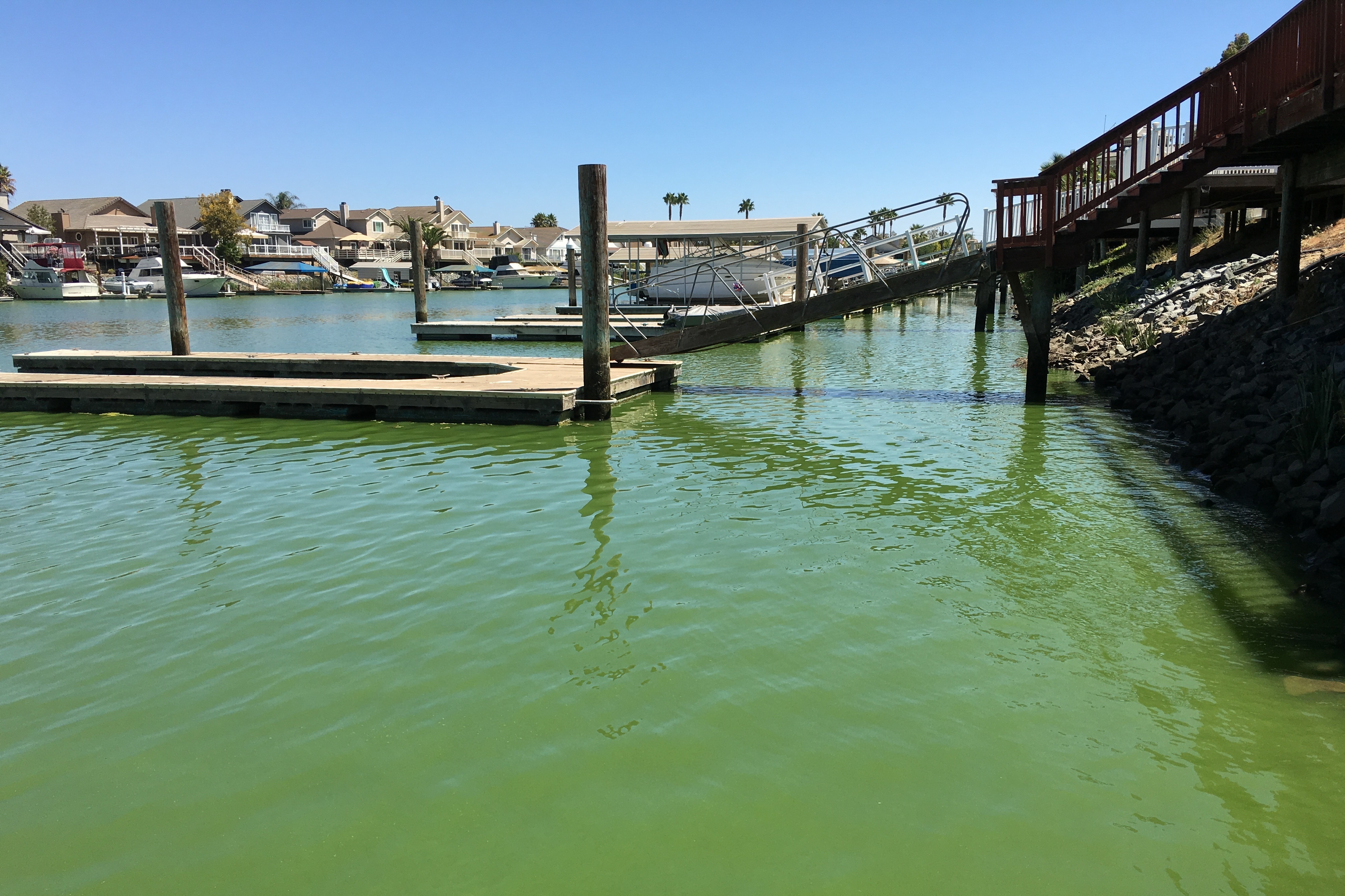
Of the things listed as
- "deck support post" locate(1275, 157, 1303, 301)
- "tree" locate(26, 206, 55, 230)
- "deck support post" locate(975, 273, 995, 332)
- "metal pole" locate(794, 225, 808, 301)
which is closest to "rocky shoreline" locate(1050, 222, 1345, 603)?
"deck support post" locate(1275, 157, 1303, 301)

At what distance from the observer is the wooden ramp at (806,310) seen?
16.8m

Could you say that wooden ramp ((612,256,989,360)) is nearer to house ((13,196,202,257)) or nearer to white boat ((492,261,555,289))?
white boat ((492,261,555,289))

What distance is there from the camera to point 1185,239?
75.9ft

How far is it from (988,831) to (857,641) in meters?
2.06

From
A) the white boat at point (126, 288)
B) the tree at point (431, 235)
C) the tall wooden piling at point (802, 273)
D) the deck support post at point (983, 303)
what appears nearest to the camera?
the tall wooden piling at point (802, 273)

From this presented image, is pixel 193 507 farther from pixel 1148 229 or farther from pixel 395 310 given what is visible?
pixel 395 310

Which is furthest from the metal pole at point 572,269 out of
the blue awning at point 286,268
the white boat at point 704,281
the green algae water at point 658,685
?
the blue awning at point 286,268

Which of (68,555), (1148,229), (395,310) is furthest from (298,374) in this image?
(395,310)

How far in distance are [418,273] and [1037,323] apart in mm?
25063

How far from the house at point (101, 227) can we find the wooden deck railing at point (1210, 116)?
101417 mm

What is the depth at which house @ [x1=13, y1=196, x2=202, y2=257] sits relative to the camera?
102 m

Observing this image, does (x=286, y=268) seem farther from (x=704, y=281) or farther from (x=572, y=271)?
(x=704, y=281)

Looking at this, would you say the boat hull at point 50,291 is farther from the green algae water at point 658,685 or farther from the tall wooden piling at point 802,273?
the green algae water at point 658,685

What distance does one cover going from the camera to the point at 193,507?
9.73 m
